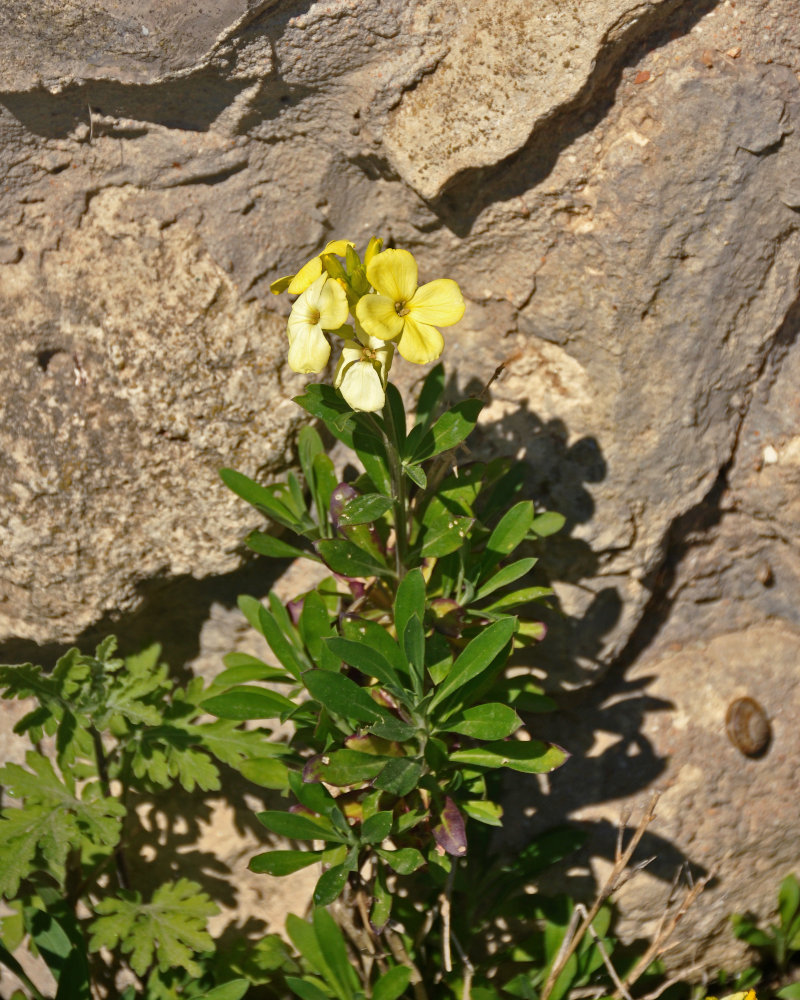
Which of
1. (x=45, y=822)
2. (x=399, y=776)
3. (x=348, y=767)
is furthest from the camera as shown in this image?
(x=45, y=822)

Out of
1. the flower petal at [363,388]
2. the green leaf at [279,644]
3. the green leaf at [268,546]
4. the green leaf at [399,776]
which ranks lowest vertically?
the green leaf at [399,776]

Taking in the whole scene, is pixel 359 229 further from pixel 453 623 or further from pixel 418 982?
pixel 418 982

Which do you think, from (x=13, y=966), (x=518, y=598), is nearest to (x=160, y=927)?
(x=13, y=966)

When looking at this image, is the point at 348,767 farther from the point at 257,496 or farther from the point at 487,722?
the point at 257,496

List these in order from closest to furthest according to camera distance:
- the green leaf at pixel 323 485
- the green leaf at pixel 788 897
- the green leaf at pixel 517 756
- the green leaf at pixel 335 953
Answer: the green leaf at pixel 517 756
the green leaf at pixel 323 485
the green leaf at pixel 335 953
the green leaf at pixel 788 897

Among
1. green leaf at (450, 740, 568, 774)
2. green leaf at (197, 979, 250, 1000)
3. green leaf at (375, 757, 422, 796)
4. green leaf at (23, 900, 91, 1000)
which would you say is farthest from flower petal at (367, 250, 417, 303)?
green leaf at (23, 900, 91, 1000)

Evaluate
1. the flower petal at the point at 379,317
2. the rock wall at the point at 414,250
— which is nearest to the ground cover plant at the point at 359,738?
the flower petal at the point at 379,317

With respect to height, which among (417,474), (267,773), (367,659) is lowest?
(267,773)

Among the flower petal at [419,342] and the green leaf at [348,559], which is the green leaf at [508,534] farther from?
the flower petal at [419,342]
